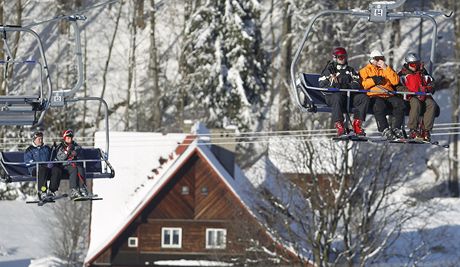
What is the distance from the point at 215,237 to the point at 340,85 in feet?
106

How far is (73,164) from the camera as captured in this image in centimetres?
2480

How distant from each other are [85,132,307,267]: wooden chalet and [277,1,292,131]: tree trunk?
9261mm

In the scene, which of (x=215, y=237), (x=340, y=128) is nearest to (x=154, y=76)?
(x=215, y=237)

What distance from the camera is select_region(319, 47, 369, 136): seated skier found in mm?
22531

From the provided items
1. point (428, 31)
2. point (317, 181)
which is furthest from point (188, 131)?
point (428, 31)

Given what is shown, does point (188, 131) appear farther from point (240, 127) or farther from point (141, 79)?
point (141, 79)

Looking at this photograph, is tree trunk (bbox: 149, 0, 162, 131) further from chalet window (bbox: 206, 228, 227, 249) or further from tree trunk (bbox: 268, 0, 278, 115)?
chalet window (bbox: 206, 228, 227, 249)

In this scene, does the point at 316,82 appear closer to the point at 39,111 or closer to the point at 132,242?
the point at 39,111

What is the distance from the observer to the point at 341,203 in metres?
51.2

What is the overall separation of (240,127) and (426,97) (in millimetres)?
39983

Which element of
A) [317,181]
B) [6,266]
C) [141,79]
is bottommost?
[6,266]

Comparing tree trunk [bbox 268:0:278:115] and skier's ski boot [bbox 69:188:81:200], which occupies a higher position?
tree trunk [bbox 268:0:278:115]

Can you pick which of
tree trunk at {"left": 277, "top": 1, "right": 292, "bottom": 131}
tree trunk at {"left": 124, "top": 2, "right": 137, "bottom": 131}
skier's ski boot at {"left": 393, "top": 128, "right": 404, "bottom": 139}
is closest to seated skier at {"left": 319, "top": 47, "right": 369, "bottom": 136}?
skier's ski boot at {"left": 393, "top": 128, "right": 404, "bottom": 139}

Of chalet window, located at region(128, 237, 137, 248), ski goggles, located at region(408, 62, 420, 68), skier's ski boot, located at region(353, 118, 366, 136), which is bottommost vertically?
chalet window, located at region(128, 237, 137, 248)
